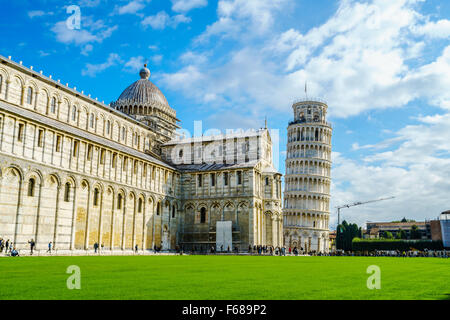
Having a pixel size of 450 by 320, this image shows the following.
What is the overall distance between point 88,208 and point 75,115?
41.7ft

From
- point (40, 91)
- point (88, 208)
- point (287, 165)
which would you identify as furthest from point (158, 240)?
point (287, 165)

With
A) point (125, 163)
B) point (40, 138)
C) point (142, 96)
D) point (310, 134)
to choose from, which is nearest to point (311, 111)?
point (310, 134)

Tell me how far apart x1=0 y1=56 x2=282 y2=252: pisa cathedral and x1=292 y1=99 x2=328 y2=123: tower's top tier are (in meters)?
29.6

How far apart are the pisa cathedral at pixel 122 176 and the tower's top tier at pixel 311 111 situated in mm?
29604

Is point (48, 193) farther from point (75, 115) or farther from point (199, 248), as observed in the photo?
point (199, 248)

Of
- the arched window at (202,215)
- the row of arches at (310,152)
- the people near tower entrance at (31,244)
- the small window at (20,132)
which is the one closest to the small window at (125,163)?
the small window at (20,132)

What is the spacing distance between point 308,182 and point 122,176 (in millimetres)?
47512

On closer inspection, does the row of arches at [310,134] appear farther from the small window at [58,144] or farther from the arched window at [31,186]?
the arched window at [31,186]

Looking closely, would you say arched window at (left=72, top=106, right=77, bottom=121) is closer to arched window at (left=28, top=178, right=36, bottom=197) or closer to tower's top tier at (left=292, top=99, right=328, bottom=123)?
arched window at (left=28, top=178, right=36, bottom=197)

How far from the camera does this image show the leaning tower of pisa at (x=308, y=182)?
80.9m

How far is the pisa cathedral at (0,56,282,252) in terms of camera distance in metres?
33.0

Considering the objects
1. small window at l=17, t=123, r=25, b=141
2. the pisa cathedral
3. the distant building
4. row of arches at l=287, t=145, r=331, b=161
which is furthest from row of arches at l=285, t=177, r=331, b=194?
the distant building

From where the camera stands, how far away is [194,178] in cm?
5528

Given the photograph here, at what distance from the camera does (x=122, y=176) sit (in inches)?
1734
